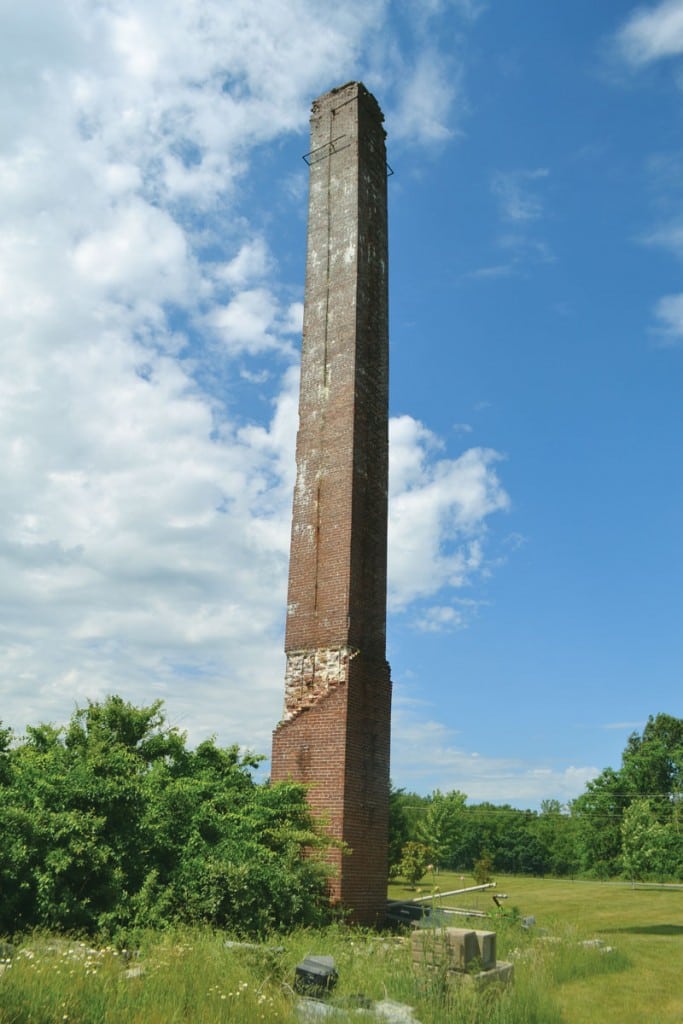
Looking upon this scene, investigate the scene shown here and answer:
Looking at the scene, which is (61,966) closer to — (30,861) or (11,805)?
(30,861)

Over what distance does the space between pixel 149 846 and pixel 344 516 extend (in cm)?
Answer: 634

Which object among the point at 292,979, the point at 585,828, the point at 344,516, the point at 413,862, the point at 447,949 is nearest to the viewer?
the point at 292,979

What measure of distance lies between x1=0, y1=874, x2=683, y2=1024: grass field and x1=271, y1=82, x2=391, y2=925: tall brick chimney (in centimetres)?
212

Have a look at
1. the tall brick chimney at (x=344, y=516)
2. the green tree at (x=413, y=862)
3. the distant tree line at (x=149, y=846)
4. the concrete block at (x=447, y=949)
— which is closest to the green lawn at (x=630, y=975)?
the concrete block at (x=447, y=949)

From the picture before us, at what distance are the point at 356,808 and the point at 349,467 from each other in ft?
18.8

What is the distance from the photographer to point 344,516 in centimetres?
1465

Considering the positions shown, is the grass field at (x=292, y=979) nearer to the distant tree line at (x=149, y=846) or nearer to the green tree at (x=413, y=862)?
the distant tree line at (x=149, y=846)

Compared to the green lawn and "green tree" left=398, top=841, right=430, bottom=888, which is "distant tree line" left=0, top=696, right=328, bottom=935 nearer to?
the green lawn

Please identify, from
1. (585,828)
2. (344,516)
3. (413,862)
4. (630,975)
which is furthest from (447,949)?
(585,828)

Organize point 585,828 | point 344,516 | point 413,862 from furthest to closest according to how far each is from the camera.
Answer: point 585,828 → point 413,862 → point 344,516

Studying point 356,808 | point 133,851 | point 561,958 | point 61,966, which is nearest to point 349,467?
point 356,808

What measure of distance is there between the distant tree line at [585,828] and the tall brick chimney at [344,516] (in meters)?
17.7

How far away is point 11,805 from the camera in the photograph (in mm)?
10047

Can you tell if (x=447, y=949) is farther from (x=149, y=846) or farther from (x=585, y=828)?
(x=585, y=828)
